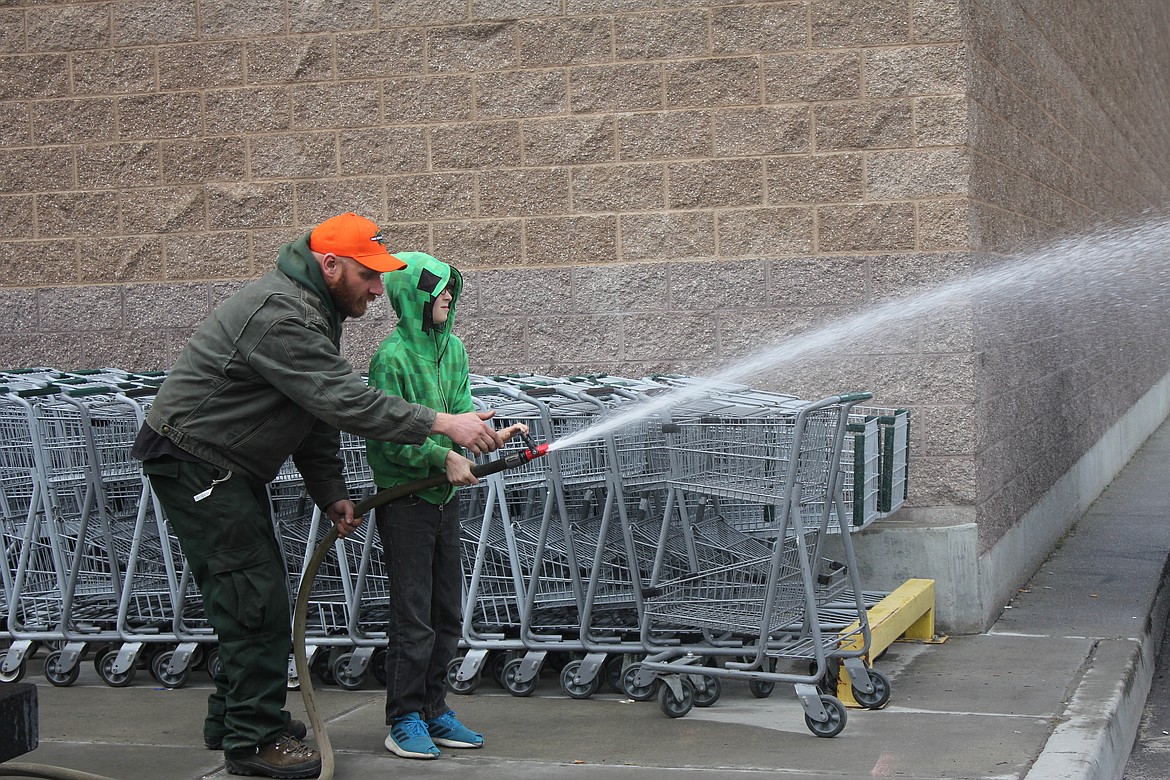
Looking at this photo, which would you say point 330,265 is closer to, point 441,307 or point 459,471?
point 441,307

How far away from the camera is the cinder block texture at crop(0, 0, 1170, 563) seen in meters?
7.66

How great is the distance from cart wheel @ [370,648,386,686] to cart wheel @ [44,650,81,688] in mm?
1424

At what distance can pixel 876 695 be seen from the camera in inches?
239

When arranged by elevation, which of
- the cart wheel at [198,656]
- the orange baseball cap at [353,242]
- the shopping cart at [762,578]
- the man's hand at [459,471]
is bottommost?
the cart wheel at [198,656]

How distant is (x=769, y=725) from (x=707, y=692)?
1.22 ft

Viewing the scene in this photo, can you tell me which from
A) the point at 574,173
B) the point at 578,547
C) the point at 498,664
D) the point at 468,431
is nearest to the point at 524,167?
the point at 574,173

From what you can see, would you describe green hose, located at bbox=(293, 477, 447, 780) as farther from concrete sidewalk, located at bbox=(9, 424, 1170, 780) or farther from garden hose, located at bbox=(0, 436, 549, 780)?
concrete sidewalk, located at bbox=(9, 424, 1170, 780)

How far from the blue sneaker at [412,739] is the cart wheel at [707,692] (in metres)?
1.25

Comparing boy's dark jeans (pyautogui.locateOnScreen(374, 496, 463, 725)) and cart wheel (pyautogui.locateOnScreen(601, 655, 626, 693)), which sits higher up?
boy's dark jeans (pyautogui.locateOnScreen(374, 496, 463, 725))

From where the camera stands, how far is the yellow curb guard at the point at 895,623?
20.2 feet

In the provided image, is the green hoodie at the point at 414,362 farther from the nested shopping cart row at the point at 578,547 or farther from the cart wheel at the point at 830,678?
the cart wheel at the point at 830,678

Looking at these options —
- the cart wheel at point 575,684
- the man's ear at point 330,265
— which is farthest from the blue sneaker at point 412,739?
the man's ear at point 330,265

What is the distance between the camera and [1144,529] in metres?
10.8

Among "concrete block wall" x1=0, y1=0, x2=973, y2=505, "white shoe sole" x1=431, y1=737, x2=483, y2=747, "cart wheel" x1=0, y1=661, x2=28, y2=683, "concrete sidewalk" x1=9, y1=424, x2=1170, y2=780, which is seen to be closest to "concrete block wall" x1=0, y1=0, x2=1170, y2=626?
"concrete block wall" x1=0, y1=0, x2=973, y2=505
